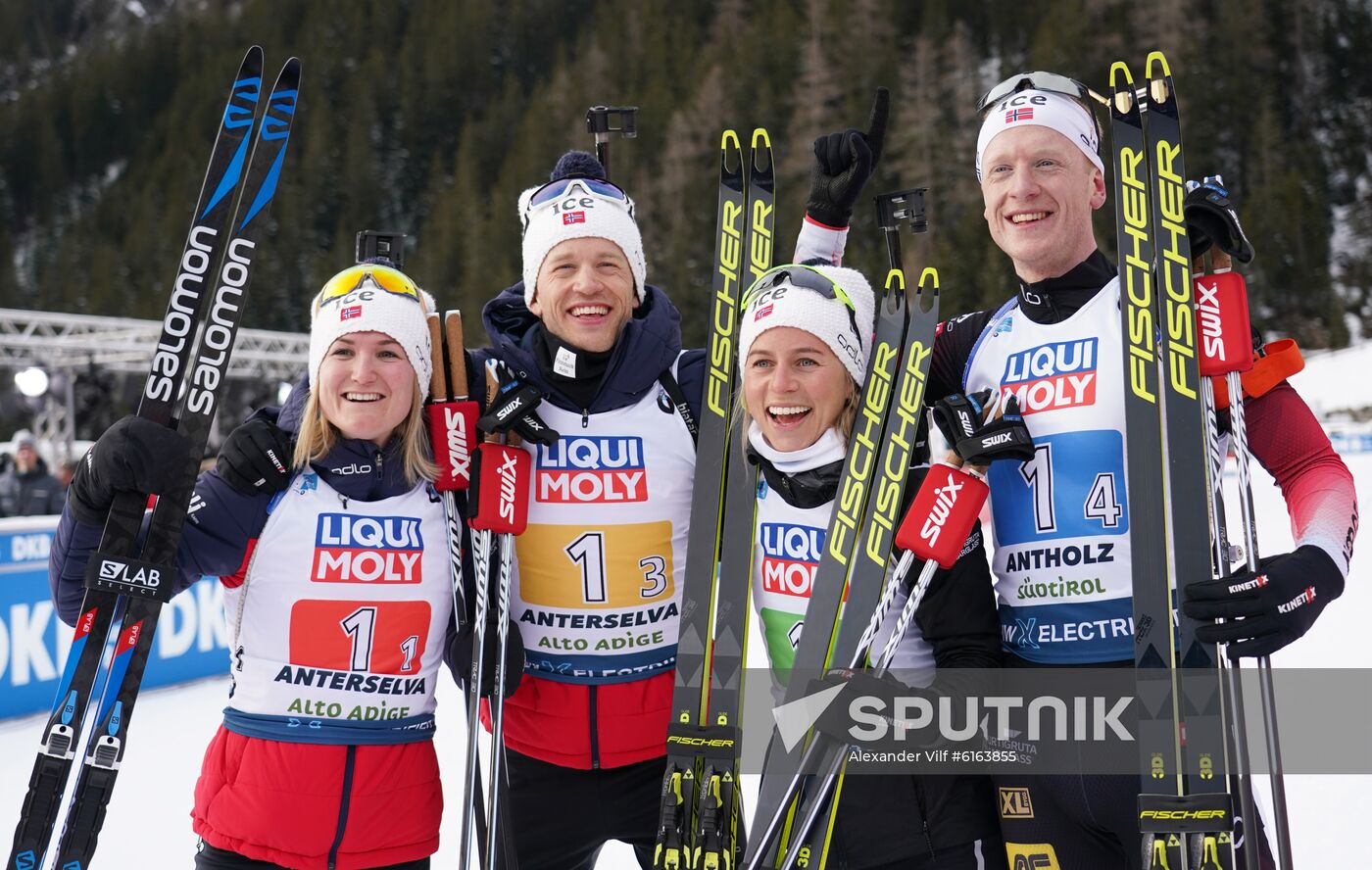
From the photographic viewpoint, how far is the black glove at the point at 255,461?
237cm

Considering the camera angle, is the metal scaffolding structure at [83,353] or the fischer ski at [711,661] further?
the metal scaffolding structure at [83,353]

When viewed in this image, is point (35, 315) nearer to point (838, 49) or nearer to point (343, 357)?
point (343, 357)

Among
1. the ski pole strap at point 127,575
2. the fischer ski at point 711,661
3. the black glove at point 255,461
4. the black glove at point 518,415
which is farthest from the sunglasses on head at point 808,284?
the ski pole strap at point 127,575

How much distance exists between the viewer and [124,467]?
227cm

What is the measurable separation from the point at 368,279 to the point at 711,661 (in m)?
1.16

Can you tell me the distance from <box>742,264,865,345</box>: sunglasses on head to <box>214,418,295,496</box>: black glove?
3.49ft

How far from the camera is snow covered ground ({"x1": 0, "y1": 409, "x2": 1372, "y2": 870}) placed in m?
4.19

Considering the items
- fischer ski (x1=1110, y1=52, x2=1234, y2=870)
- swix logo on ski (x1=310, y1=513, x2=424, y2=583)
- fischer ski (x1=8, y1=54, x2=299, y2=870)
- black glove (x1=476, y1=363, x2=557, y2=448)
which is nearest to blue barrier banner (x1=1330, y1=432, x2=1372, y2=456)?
fischer ski (x1=1110, y1=52, x2=1234, y2=870)

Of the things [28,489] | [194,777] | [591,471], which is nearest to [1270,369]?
[591,471]

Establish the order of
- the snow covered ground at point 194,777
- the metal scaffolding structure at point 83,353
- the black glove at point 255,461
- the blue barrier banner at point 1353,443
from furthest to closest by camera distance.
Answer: the metal scaffolding structure at point 83,353, the blue barrier banner at point 1353,443, the snow covered ground at point 194,777, the black glove at point 255,461

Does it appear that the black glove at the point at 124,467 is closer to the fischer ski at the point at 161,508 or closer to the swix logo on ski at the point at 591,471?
the fischer ski at the point at 161,508

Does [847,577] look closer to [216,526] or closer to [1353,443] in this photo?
[216,526]

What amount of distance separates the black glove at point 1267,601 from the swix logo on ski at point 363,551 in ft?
5.16

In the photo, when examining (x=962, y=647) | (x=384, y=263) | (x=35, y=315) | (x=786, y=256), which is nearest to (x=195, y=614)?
(x=384, y=263)
